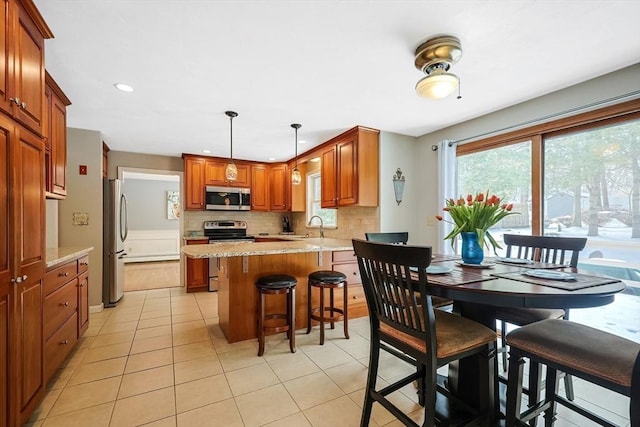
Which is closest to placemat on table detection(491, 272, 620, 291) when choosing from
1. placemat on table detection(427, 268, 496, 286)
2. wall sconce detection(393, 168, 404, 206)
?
placemat on table detection(427, 268, 496, 286)

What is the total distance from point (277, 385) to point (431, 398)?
1.19m

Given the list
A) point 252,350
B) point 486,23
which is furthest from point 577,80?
point 252,350

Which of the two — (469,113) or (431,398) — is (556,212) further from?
(431,398)

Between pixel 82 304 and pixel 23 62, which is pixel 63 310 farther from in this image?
pixel 23 62

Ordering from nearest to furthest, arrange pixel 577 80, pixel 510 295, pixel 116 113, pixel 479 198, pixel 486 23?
pixel 510 295 < pixel 486 23 < pixel 479 198 < pixel 577 80 < pixel 116 113

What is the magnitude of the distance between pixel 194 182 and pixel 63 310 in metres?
3.19

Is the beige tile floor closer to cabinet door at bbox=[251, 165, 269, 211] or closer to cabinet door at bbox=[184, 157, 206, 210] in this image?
cabinet door at bbox=[184, 157, 206, 210]

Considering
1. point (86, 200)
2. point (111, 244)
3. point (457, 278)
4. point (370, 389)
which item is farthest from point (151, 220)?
point (457, 278)

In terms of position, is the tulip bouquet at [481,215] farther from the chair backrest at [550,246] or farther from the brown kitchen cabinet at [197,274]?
the brown kitchen cabinet at [197,274]

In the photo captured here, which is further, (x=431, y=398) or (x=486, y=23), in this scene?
(x=486, y=23)

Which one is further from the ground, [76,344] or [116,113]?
[116,113]

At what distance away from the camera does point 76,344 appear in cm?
267

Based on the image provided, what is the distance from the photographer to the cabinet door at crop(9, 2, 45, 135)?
1495mm

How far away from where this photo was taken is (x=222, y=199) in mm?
5391
